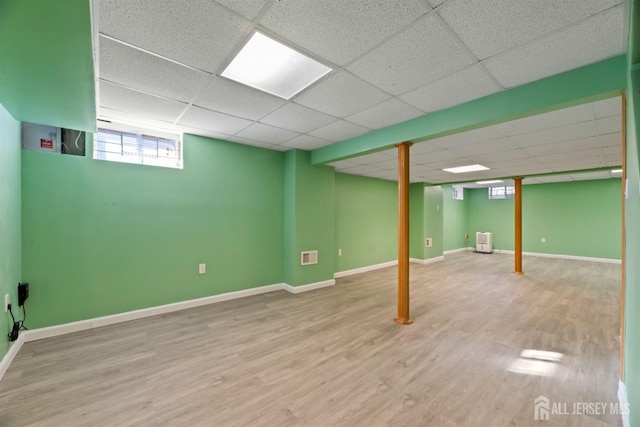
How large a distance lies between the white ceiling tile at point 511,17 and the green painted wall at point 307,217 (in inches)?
126

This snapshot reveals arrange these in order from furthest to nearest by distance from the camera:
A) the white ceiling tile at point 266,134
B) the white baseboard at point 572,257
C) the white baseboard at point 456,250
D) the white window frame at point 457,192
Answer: the white window frame at point 457,192, the white baseboard at point 456,250, the white baseboard at point 572,257, the white ceiling tile at point 266,134

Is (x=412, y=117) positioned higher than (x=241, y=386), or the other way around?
(x=412, y=117)

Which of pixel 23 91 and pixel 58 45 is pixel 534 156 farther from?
pixel 23 91

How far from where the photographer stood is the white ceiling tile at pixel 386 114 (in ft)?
8.88

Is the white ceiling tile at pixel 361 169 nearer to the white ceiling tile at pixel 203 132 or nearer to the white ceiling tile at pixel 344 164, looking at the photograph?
the white ceiling tile at pixel 344 164

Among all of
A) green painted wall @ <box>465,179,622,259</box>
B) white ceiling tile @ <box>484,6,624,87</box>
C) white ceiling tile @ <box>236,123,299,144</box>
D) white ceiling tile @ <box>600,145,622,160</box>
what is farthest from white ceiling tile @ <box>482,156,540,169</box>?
green painted wall @ <box>465,179,622,259</box>

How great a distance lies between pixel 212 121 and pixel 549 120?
393 cm

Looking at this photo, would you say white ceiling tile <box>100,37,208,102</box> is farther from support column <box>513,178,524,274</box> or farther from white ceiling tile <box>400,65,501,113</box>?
support column <box>513,178,524,274</box>

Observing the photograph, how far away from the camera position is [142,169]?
11.2 feet

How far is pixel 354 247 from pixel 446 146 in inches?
123

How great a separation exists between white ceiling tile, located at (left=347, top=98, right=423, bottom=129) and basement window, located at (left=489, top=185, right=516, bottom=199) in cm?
838

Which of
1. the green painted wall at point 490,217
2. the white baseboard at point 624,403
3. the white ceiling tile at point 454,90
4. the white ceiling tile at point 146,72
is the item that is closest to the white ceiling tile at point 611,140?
the white ceiling tile at point 454,90

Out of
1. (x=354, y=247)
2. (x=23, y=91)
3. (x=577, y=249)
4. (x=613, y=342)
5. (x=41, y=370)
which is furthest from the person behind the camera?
(x=577, y=249)

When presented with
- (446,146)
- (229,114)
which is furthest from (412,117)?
(229,114)
